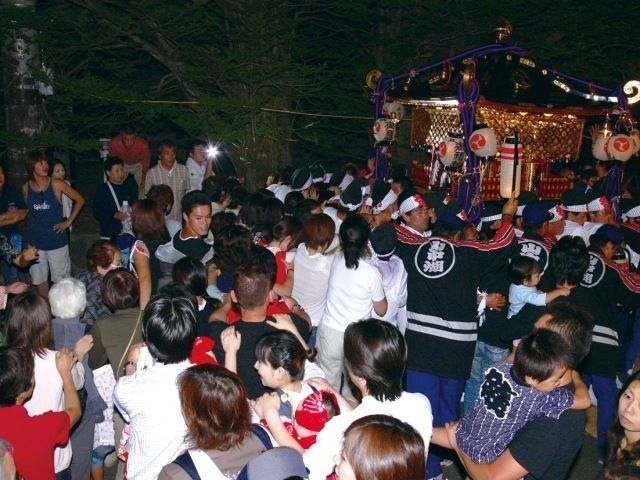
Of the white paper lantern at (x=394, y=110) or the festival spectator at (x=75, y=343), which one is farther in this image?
the white paper lantern at (x=394, y=110)

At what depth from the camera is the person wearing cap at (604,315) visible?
16.3 ft

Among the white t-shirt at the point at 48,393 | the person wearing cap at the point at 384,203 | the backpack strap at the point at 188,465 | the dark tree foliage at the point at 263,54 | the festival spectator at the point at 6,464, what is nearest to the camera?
the festival spectator at the point at 6,464

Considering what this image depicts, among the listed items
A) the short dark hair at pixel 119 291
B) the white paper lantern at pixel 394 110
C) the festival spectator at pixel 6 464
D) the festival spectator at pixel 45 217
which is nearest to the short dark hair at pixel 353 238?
the short dark hair at pixel 119 291

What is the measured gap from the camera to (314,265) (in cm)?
527

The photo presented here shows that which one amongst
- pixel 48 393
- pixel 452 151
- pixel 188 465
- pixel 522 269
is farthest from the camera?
pixel 452 151

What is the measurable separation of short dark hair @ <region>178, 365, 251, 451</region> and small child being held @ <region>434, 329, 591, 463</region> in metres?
1.15

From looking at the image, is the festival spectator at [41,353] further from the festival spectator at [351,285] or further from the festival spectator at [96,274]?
the festival spectator at [351,285]

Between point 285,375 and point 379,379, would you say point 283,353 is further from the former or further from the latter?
point 379,379

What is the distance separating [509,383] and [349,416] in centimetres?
80

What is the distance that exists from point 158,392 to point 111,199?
5.27 m

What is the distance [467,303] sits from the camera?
481 centimetres

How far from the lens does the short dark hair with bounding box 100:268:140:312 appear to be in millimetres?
4125

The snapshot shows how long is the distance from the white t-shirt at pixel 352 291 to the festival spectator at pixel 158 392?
1.68 metres

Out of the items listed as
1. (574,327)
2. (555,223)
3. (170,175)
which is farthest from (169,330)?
(170,175)
